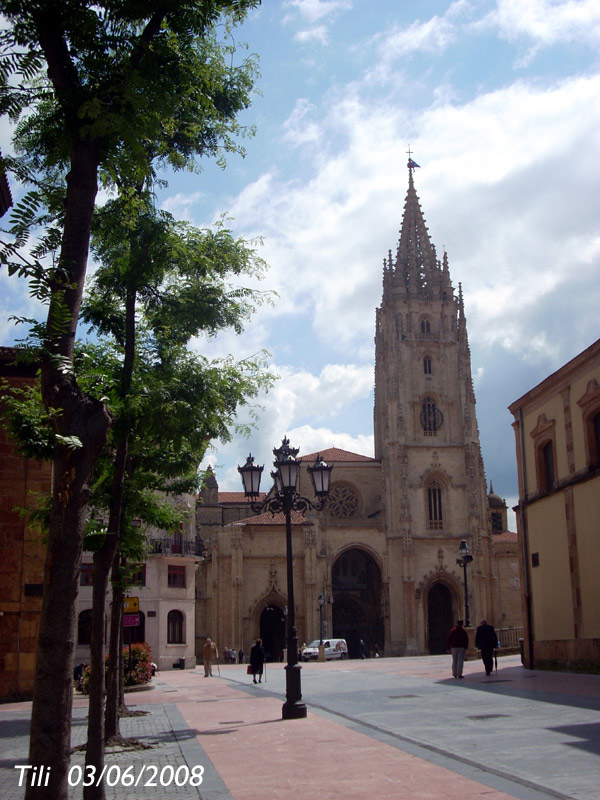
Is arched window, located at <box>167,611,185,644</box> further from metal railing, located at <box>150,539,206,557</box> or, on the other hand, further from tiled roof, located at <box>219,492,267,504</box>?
tiled roof, located at <box>219,492,267,504</box>

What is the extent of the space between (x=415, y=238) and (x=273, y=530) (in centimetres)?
3246

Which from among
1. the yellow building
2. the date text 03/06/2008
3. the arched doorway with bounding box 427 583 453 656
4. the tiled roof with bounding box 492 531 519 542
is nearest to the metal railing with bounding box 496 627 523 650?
the yellow building

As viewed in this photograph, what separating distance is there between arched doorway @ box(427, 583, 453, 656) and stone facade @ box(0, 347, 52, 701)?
4598 centimetres

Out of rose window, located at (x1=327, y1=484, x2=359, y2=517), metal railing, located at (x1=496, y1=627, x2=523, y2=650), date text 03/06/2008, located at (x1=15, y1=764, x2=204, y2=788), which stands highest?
rose window, located at (x1=327, y1=484, x2=359, y2=517)

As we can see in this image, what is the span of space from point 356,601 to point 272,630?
7.88 m

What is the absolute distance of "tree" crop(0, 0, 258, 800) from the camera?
5629 millimetres

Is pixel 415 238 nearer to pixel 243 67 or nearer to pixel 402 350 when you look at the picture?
pixel 402 350

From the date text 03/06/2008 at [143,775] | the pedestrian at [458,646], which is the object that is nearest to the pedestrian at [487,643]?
the pedestrian at [458,646]

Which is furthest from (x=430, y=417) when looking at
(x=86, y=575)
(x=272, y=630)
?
(x=86, y=575)

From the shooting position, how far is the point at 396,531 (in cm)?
6456

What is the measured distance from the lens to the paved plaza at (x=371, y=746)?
809 centimetres

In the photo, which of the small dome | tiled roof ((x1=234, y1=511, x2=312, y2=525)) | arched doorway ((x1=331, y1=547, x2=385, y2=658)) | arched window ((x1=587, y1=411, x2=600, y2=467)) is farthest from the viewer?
the small dome

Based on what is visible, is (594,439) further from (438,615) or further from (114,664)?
(438,615)

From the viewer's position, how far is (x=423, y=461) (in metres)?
66.7
